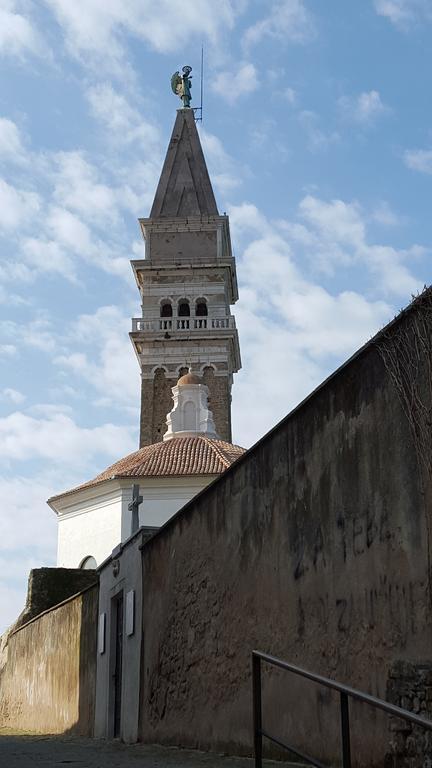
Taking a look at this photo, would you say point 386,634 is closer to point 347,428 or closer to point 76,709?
point 347,428

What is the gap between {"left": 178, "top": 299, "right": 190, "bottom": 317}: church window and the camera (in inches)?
2569

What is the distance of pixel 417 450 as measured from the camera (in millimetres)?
7262

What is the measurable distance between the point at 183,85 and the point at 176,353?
29.5 m

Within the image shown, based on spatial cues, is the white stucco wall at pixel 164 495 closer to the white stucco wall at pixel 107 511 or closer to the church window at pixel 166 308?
the white stucco wall at pixel 107 511

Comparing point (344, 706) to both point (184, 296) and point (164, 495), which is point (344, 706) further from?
point (184, 296)

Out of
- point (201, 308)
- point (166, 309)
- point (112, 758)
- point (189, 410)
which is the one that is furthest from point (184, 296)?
point (112, 758)

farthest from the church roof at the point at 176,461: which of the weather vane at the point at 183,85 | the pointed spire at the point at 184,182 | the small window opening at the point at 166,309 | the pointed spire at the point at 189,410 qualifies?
the weather vane at the point at 183,85

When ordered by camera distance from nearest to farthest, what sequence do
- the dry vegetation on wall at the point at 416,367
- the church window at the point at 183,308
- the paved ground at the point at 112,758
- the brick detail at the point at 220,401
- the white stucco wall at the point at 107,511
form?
the dry vegetation on wall at the point at 416,367 < the paved ground at the point at 112,758 < the white stucco wall at the point at 107,511 < the brick detail at the point at 220,401 < the church window at the point at 183,308

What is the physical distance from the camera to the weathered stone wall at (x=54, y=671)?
56.5ft

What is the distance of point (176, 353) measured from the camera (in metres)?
62.5

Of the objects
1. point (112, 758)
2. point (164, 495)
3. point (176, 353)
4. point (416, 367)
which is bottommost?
point (112, 758)

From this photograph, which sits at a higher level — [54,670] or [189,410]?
[189,410]

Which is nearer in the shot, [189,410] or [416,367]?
[416,367]

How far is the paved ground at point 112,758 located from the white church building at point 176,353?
23977mm
